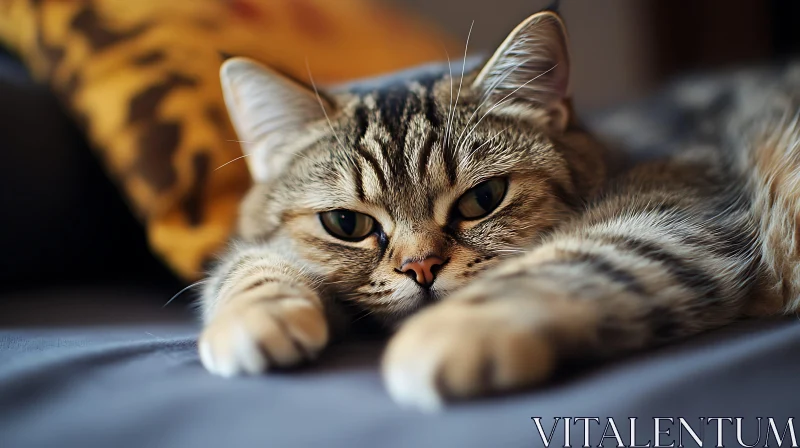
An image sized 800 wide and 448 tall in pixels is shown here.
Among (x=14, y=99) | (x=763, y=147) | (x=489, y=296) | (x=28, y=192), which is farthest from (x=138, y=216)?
(x=763, y=147)

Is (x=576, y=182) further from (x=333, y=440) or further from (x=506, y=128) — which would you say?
(x=333, y=440)

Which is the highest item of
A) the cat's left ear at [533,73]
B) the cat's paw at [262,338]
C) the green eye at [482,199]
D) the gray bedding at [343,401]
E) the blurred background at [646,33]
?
the blurred background at [646,33]

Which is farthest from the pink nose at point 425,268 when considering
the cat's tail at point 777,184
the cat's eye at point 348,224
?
the cat's tail at point 777,184

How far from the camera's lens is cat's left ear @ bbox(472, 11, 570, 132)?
78cm

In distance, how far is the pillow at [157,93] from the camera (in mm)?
996

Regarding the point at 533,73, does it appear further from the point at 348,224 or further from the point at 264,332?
the point at 264,332

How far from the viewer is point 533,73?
2.71 ft

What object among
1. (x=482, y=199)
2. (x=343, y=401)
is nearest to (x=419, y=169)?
(x=482, y=199)

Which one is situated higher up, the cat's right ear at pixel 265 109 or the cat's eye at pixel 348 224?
the cat's right ear at pixel 265 109

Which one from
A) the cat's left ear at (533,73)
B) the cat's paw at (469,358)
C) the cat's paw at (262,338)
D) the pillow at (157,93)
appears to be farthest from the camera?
the pillow at (157,93)

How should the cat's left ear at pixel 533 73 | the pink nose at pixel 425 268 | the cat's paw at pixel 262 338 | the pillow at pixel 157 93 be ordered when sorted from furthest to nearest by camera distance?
the pillow at pixel 157 93 < the cat's left ear at pixel 533 73 < the pink nose at pixel 425 268 < the cat's paw at pixel 262 338

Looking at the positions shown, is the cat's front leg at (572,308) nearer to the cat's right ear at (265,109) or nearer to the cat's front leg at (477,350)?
the cat's front leg at (477,350)

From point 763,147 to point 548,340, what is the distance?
680 mm

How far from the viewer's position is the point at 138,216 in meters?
1.08
